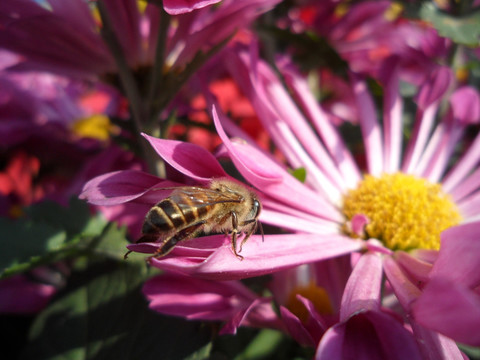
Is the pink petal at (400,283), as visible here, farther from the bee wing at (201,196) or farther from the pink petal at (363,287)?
the bee wing at (201,196)

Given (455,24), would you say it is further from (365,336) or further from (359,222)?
(365,336)

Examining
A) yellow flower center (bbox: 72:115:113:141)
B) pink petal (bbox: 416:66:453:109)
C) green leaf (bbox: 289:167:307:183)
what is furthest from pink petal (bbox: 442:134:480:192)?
yellow flower center (bbox: 72:115:113:141)

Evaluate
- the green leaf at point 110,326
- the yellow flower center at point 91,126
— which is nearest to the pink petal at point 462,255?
the green leaf at point 110,326

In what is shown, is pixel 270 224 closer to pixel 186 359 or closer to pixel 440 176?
pixel 186 359

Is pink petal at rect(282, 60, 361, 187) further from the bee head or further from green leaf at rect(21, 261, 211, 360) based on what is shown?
green leaf at rect(21, 261, 211, 360)

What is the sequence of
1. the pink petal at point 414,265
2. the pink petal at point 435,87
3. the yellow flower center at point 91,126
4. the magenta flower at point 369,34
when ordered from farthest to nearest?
the yellow flower center at point 91,126 → the magenta flower at point 369,34 → the pink petal at point 435,87 → the pink petal at point 414,265

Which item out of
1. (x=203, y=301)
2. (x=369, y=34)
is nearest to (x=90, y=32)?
(x=203, y=301)
